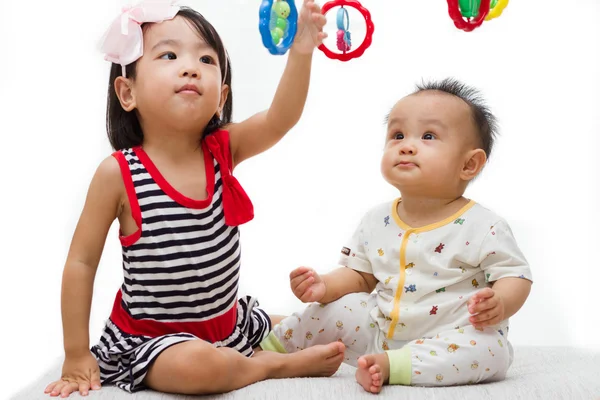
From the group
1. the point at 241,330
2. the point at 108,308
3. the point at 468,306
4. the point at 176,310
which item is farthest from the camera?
the point at 108,308

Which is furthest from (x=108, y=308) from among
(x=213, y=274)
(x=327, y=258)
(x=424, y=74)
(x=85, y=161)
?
(x=424, y=74)

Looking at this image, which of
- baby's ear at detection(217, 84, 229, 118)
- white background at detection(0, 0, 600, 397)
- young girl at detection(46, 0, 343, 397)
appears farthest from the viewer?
white background at detection(0, 0, 600, 397)

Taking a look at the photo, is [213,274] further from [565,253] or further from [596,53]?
[596,53]

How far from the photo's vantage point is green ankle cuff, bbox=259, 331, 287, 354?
1.53 meters

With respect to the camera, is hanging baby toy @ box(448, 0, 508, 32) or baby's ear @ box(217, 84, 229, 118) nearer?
hanging baby toy @ box(448, 0, 508, 32)

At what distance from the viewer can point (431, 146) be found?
1.42m

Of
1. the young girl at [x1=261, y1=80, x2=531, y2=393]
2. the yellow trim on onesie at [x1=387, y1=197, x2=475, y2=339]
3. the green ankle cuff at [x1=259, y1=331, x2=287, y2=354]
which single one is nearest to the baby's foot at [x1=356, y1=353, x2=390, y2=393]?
the young girl at [x1=261, y1=80, x2=531, y2=393]

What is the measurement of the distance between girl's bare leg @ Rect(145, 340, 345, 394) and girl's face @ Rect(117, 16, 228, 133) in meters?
0.37

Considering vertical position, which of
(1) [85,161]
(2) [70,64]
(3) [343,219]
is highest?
(2) [70,64]

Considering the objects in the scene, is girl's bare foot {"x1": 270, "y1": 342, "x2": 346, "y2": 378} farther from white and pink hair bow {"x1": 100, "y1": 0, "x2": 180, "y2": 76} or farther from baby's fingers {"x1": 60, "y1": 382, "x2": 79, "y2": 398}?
white and pink hair bow {"x1": 100, "y1": 0, "x2": 180, "y2": 76}

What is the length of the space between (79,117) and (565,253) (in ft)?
4.16

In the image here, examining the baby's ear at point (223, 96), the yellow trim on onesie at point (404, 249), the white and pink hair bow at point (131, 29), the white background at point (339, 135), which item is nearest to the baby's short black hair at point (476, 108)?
the yellow trim on onesie at point (404, 249)

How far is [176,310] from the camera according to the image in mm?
1428

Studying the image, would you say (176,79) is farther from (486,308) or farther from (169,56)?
(486,308)
